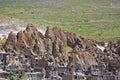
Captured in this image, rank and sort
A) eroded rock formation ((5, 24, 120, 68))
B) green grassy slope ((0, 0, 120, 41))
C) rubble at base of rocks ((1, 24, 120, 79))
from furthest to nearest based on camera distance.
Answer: green grassy slope ((0, 0, 120, 41)) < eroded rock formation ((5, 24, 120, 68)) < rubble at base of rocks ((1, 24, 120, 79))

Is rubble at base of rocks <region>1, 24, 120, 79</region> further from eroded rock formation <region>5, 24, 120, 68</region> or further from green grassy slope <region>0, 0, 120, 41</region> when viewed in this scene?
green grassy slope <region>0, 0, 120, 41</region>

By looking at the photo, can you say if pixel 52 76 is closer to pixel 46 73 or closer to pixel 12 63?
pixel 46 73

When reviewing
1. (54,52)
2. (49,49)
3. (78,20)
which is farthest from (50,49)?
(78,20)

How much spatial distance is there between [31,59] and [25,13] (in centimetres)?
11773

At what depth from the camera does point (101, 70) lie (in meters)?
60.4

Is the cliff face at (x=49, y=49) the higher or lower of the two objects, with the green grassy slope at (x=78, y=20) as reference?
higher

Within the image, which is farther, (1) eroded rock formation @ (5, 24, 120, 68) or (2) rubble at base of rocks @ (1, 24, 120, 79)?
(1) eroded rock formation @ (5, 24, 120, 68)

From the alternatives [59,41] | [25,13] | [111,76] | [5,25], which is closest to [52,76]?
[111,76]

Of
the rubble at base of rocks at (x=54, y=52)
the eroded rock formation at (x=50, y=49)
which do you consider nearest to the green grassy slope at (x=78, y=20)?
the rubble at base of rocks at (x=54, y=52)

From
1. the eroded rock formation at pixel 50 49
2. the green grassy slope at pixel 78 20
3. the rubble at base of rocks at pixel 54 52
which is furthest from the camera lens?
the green grassy slope at pixel 78 20

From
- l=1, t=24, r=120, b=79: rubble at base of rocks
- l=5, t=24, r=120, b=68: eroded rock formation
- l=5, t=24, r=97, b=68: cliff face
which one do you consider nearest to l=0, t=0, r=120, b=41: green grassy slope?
l=1, t=24, r=120, b=79: rubble at base of rocks

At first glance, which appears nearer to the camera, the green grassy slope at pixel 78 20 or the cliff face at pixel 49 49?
the cliff face at pixel 49 49

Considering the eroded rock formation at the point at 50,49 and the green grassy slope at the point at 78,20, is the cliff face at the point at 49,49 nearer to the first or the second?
the eroded rock formation at the point at 50,49

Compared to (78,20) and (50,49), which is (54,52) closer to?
(50,49)
